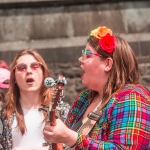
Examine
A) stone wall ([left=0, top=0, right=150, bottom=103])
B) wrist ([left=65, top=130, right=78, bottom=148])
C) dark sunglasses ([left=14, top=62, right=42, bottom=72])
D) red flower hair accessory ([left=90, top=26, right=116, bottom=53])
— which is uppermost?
stone wall ([left=0, top=0, right=150, bottom=103])

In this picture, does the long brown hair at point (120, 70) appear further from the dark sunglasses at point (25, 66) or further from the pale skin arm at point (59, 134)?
the dark sunglasses at point (25, 66)

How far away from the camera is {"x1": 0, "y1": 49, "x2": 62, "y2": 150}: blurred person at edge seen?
3412mm

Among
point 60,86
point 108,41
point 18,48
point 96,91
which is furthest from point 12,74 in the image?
point 18,48

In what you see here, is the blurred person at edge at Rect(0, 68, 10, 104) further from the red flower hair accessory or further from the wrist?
the wrist

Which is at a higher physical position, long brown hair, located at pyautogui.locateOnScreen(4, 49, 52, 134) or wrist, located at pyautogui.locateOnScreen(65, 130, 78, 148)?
long brown hair, located at pyautogui.locateOnScreen(4, 49, 52, 134)

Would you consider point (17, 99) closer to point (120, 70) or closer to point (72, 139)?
point (120, 70)

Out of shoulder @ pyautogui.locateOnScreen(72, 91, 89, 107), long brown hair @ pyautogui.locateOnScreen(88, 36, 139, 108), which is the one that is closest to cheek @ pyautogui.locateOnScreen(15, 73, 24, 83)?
shoulder @ pyautogui.locateOnScreen(72, 91, 89, 107)

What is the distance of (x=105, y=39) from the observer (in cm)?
248

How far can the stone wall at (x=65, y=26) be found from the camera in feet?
23.9

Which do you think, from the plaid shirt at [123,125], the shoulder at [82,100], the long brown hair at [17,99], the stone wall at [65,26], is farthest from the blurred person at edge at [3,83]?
the stone wall at [65,26]

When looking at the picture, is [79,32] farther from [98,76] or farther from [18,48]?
[98,76]

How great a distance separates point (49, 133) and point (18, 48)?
5.26m

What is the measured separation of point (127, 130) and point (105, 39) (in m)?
0.58

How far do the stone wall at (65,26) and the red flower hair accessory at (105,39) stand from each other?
467 centimetres
